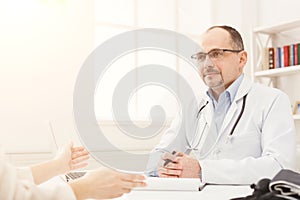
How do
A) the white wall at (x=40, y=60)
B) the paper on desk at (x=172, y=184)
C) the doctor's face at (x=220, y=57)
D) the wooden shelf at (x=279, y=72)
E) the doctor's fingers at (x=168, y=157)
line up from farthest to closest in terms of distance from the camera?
the wooden shelf at (x=279, y=72) < the white wall at (x=40, y=60) < the doctor's face at (x=220, y=57) < the doctor's fingers at (x=168, y=157) < the paper on desk at (x=172, y=184)

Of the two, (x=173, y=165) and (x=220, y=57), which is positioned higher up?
(x=220, y=57)

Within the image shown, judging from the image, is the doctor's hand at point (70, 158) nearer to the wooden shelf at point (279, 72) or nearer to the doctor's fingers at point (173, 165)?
the doctor's fingers at point (173, 165)

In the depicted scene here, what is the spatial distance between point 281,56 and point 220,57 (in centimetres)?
156

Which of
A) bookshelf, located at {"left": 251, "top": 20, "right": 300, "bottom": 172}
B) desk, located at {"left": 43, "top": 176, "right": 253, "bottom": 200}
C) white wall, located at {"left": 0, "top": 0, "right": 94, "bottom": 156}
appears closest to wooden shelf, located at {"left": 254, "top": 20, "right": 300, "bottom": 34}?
bookshelf, located at {"left": 251, "top": 20, "right": 300, "bottom": 172}

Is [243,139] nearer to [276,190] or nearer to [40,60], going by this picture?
[276,190]

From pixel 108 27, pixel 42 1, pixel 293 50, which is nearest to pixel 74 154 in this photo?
pixel 42 1

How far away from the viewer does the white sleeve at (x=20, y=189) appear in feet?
3.14

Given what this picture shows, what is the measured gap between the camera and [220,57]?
2256 millimetres

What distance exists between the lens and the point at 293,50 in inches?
140

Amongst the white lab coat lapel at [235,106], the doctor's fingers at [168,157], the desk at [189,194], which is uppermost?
the white lab coat lapel at [235,106]

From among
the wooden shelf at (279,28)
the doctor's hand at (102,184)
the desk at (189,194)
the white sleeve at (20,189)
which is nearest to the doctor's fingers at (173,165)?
the desk at (189,194)

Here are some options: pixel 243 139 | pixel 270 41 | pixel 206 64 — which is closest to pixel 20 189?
pixel 243 139

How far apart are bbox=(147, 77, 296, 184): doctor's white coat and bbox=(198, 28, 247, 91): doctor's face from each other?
8 cm

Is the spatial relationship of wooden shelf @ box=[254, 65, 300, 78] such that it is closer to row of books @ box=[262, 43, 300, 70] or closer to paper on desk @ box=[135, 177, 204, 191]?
row of books @ box=[262, 43, 300, 70]
